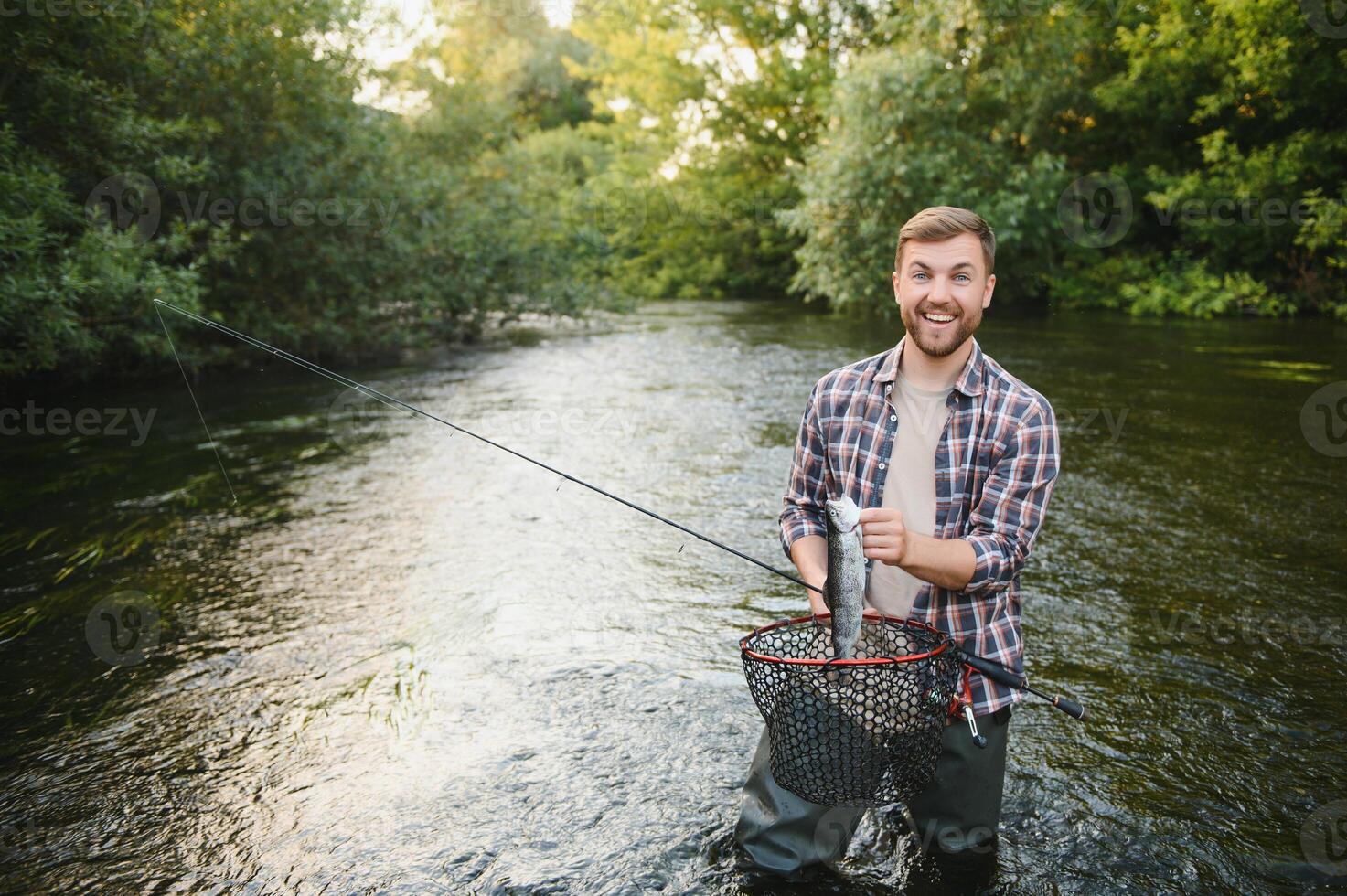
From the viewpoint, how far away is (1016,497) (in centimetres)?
251

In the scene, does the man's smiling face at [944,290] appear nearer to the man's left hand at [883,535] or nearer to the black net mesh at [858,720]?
the man's left hand at [883,535]

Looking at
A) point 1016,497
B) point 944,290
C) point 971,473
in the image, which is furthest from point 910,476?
point 944,290

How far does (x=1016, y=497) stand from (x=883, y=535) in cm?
46

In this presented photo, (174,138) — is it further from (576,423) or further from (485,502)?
(485,502)

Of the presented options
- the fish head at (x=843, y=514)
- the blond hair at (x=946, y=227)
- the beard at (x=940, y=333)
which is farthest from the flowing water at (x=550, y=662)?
the blond hair at (x=946, y=227)

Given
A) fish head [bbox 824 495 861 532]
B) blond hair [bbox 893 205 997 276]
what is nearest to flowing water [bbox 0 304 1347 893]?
fish head [bbox 824 495 861 532]

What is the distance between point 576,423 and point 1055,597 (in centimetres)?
614

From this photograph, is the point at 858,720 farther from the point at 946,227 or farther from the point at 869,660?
the point at 946,227

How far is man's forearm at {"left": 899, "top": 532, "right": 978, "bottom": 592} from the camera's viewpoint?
2348 mm

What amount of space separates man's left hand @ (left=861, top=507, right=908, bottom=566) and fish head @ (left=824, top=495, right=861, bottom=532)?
80mm

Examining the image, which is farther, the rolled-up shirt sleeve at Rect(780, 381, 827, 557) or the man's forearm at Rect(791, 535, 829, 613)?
the rolled-up shirt sleeve at Rect(780, 381, 827, 557)

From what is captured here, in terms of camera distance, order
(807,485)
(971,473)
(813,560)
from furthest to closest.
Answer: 1. (807,485)
2. (813,560)
3. (971,473)

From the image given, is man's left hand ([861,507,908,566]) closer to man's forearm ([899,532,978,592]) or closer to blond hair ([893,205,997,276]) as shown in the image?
man's forearm ([899,532,978,592])

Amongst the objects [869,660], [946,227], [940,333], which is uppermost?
[946,227]
